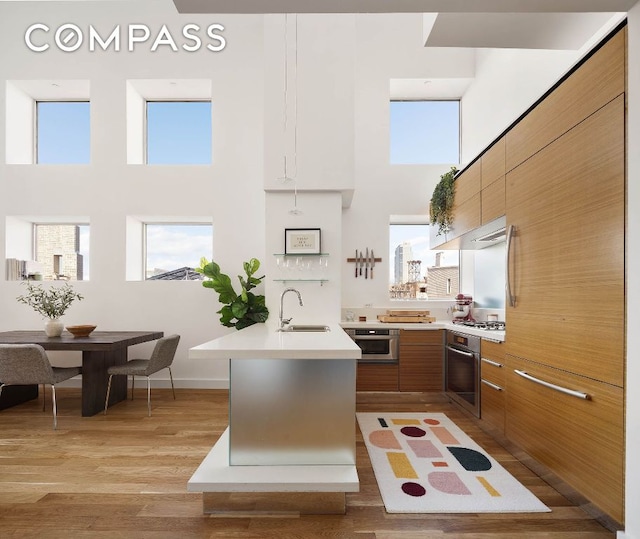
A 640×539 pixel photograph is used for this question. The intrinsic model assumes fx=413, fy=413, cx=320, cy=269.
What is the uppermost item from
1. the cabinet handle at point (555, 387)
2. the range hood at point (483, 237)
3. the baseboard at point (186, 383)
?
the range hood at point (483, 237)

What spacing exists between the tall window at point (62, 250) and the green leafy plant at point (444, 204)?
14.9 ft

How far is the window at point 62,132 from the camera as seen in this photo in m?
5.64

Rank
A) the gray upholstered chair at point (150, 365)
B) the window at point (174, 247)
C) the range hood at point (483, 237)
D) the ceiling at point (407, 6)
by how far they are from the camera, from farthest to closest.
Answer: the window at point (174, 247), the gray upholstered chair at point (150, 365), the range hood at point (483, 237), the ceiling at point (407, 6)

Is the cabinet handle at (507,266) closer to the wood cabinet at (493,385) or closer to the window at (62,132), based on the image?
the wood cabinet at (493,385)

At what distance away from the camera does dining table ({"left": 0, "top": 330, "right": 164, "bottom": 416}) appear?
401 cm

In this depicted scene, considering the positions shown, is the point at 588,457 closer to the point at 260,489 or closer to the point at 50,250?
the point at 260,489

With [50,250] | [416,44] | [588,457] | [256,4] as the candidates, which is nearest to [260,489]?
[588,457]

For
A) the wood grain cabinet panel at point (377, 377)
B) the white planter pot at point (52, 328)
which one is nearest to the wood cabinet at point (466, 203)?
the wood grain cabinet panel at point (377, 377)

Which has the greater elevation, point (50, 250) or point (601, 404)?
point (50, 250)

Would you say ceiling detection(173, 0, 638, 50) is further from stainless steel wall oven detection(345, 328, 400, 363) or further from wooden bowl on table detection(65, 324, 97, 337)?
wooden bowl on table detection(65, 324, 97, 337)

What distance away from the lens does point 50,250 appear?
5.55 metres

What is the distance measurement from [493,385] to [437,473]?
0.92 m

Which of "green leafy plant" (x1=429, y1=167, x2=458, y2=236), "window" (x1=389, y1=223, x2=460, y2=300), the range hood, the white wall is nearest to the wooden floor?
the white wall

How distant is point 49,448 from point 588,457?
369 cm
